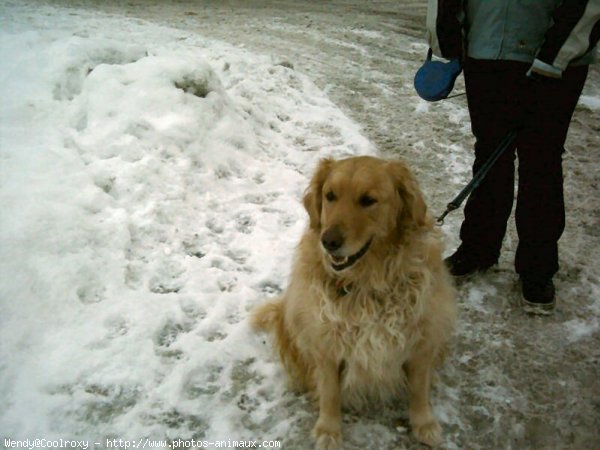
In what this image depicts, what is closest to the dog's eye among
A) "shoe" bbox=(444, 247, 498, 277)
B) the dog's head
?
the dog's head

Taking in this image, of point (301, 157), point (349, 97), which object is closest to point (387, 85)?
point (349, 97)

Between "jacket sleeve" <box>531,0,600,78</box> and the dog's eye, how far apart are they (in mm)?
1066

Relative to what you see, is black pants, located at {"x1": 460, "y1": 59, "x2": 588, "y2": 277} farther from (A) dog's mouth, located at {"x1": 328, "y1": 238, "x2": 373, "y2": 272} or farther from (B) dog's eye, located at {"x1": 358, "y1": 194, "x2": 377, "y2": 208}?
(A) dog's mouth, located at {"x1": 328, "y1": 238, "x2": 373, "y2": 272}

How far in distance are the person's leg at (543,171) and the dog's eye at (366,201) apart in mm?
1119

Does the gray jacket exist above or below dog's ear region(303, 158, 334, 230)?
above

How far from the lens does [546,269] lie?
110 inches

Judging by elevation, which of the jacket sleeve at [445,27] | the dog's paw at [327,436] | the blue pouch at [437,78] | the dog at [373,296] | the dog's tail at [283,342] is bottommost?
the dog's paw at [327,436]

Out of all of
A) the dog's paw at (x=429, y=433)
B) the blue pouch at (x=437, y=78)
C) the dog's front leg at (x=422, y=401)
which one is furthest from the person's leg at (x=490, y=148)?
the dog's paw at (x=429, y=433)

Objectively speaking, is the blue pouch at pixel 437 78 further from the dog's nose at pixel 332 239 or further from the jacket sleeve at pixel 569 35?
the dog's nose at pixel 332 239

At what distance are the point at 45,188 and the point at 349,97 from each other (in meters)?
3.88

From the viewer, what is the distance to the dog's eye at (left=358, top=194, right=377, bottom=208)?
2.03m

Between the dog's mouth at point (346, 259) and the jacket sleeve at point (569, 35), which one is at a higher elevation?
the jacket sleeve at point (569, 35)

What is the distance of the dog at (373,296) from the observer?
204 centimetres

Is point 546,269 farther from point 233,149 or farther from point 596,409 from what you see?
point 233,149
